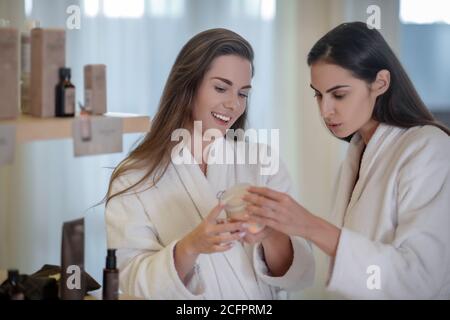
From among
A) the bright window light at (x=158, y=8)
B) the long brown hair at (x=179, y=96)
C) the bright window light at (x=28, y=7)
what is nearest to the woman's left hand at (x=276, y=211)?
the long brown hair at (x=179, y=96)

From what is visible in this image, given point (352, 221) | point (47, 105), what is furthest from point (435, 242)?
point (47, 105)

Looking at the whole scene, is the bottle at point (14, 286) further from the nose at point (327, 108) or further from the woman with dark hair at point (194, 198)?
the nose at point (327, 108)

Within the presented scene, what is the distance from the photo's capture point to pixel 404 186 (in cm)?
165

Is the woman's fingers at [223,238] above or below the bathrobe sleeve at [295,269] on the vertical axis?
above

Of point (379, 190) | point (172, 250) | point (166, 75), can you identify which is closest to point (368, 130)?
point (379, 190)

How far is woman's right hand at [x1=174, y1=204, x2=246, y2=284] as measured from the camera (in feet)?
5.21

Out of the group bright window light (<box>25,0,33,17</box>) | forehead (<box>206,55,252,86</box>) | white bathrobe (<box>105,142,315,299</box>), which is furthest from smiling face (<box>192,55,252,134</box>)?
bright window light (<box>25,0,33,17</box>)

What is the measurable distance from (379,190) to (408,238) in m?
0.17

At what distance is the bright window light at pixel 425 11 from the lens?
3.23 metres

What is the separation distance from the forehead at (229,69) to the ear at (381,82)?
0.36m

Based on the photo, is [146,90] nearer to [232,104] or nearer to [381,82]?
[232,104]

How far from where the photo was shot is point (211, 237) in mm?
1592
